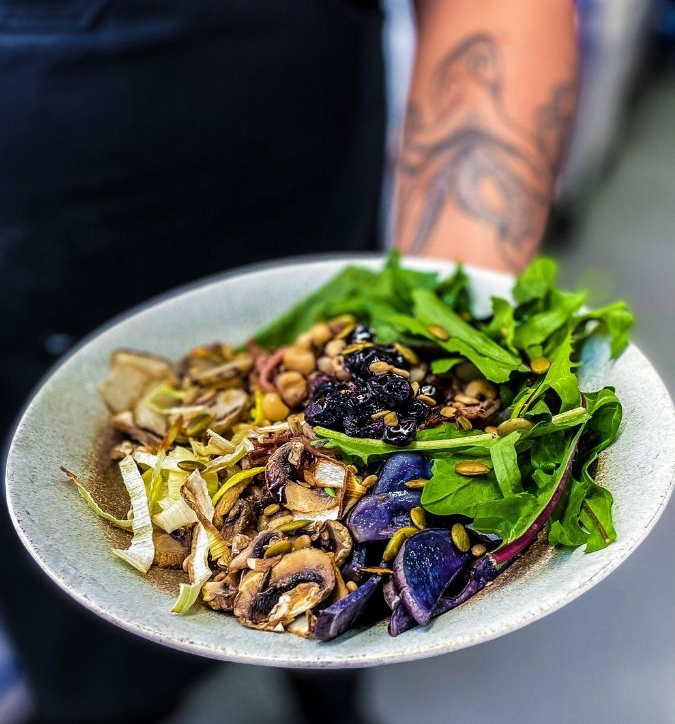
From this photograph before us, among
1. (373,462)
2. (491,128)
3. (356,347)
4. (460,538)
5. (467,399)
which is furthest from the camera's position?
(491,128)

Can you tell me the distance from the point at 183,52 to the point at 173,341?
0.96 metres

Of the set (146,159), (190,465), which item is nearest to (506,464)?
(190,465)

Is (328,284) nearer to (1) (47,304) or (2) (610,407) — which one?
(2) (610,407)

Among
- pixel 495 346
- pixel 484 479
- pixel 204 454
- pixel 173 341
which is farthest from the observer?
pixel 173 341

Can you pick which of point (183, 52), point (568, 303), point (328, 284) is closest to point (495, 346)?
point (568, 303)

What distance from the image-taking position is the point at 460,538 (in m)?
1.14

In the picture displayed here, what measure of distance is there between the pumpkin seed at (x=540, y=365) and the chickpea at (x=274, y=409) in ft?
1.63

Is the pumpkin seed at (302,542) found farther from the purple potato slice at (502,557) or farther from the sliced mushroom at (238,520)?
the purple potato slice at (502,557)

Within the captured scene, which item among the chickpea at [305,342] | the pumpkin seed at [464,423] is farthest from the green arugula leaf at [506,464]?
the chickpea at [305,342]

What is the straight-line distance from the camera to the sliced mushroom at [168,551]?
47.4 inches

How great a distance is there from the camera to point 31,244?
7.02 ft

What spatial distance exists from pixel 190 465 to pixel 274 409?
0.20 metres

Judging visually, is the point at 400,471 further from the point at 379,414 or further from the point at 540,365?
the point at 540,365

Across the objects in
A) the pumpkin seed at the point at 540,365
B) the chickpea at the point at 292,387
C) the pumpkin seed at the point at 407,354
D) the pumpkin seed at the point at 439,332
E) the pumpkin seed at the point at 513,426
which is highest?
the pumpkin seed at the point at 540,365
